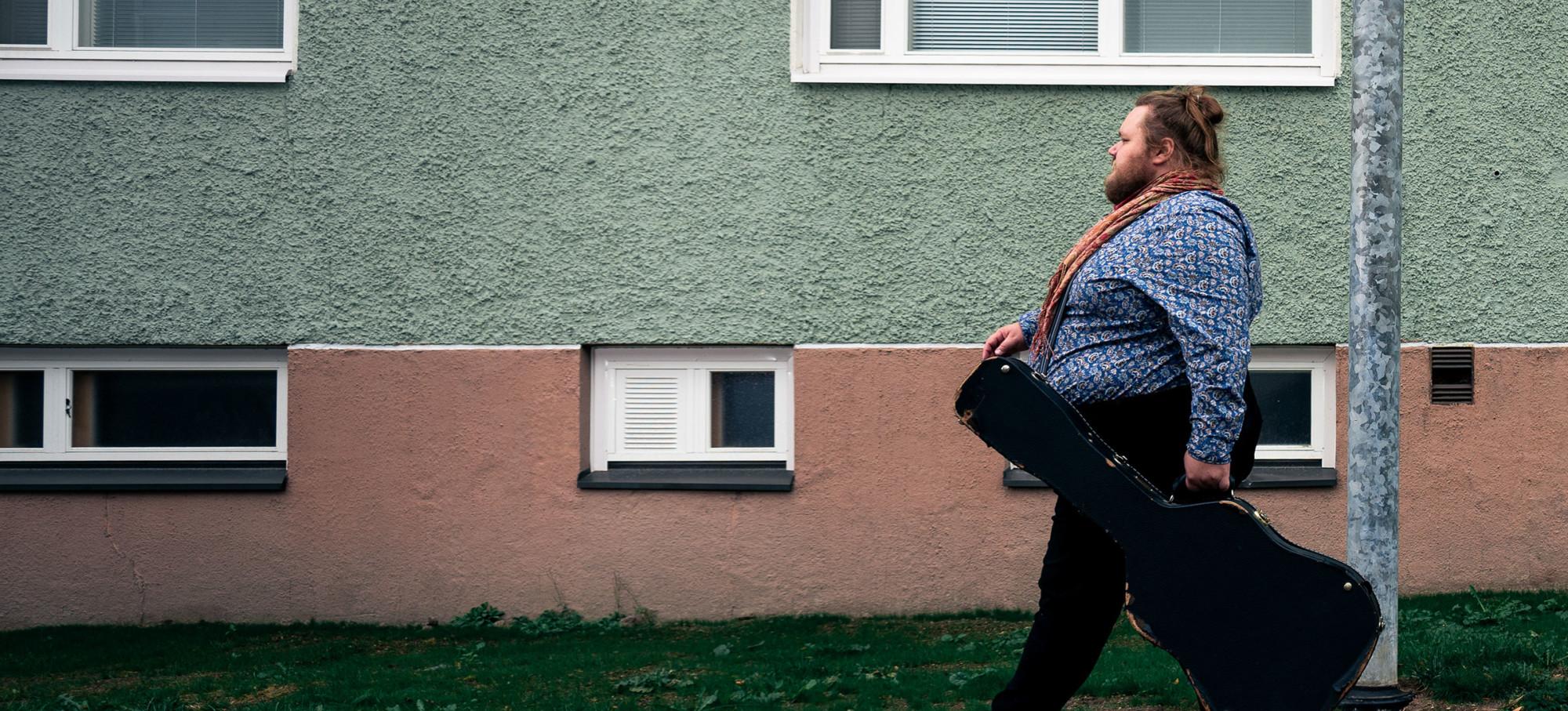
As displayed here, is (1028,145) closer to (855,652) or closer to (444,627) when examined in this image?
(855,652)

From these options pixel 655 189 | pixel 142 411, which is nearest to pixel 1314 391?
pixel 655 189

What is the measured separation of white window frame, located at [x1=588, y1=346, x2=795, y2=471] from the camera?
6.06m

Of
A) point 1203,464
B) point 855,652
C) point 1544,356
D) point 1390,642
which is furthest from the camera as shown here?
point 1544,356

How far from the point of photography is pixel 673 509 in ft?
19.4

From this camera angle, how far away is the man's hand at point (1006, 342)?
341 cm

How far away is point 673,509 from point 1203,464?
10.9 ft

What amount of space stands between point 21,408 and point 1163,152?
5.08 m

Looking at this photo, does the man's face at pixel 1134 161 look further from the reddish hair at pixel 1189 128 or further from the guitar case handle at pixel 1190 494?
the guitar case handle at pixel 1190 494

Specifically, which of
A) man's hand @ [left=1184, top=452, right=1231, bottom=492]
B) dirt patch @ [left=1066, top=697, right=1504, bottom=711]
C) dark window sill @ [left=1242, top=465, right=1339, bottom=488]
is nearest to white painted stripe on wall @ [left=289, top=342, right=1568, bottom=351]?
dark window sill @ [left=1242, top=465, right=1339, bottom=488]

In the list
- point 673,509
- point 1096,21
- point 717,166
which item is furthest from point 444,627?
point 1096,21

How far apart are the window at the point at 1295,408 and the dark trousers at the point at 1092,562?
285cm

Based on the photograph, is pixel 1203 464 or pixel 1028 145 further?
pixel 1028 145

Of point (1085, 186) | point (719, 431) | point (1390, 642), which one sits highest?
point (1085, 186)

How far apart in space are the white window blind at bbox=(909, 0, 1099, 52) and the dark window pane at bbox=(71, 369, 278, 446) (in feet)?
10.3
